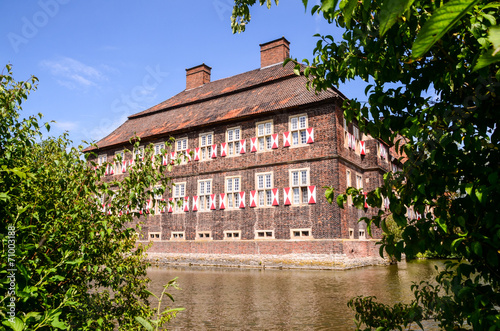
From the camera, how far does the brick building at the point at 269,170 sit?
57.5 feet

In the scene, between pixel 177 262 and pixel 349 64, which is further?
pixel 177 262

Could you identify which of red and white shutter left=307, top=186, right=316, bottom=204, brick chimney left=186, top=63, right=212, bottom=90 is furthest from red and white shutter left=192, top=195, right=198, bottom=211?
brick chimney left=186, top=63, right=212, bottom=90

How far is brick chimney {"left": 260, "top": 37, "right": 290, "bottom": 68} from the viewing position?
2361cm

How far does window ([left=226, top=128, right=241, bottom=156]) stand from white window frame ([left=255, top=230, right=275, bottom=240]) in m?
4.53

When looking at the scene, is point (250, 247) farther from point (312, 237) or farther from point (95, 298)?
point (95, 298)

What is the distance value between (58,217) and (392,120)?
8.66 feet

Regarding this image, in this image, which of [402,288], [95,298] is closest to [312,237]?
[402,288]

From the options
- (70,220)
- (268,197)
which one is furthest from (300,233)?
(70,220)

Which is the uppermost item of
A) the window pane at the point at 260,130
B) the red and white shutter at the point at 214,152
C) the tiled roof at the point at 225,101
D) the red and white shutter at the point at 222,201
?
the tiled roof at the point at 225,101

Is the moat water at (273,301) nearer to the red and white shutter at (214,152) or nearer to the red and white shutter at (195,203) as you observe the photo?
the red and white shutter at (195,203)

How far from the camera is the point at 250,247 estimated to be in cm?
1873

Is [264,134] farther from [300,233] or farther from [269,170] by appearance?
[300,233]

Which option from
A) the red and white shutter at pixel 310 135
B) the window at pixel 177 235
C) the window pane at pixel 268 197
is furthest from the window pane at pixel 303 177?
the window at pixel 177 235

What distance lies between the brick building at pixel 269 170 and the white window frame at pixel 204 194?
6 cm
